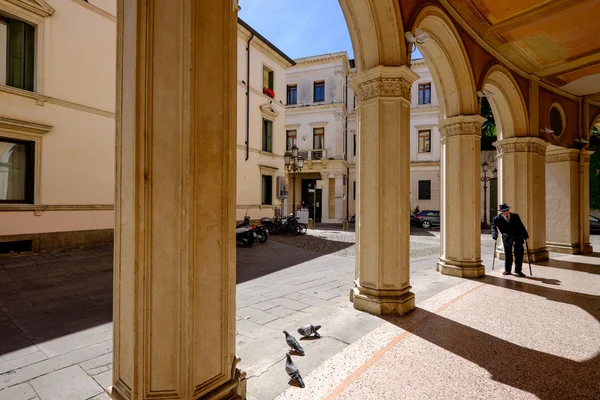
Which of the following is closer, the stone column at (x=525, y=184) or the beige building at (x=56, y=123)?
the stone column at (x=525, y=184)

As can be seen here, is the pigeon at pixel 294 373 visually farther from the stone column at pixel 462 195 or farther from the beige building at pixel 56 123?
the beige building at pixel 56 123

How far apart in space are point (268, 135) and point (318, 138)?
870 centimetres

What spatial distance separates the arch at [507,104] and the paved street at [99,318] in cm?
440

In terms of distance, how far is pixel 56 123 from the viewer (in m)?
9.38

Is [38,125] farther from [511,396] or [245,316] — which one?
[511,396]

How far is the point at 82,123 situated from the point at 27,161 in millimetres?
1828

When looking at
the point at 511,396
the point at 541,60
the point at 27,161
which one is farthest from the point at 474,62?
the point at 27,161

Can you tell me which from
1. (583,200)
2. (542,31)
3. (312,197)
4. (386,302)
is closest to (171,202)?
(386,302)

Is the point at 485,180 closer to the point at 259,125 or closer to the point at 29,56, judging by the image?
the point at 259,125

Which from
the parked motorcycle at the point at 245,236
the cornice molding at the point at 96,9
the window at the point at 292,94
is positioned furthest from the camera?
the window at the point at 292,94

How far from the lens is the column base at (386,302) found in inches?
170

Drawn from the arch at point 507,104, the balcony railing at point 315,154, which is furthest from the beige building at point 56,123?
the balcony railing at point 315,154

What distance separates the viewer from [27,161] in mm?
9078

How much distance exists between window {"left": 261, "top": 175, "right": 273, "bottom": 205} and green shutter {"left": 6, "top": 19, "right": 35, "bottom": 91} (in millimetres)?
10951
